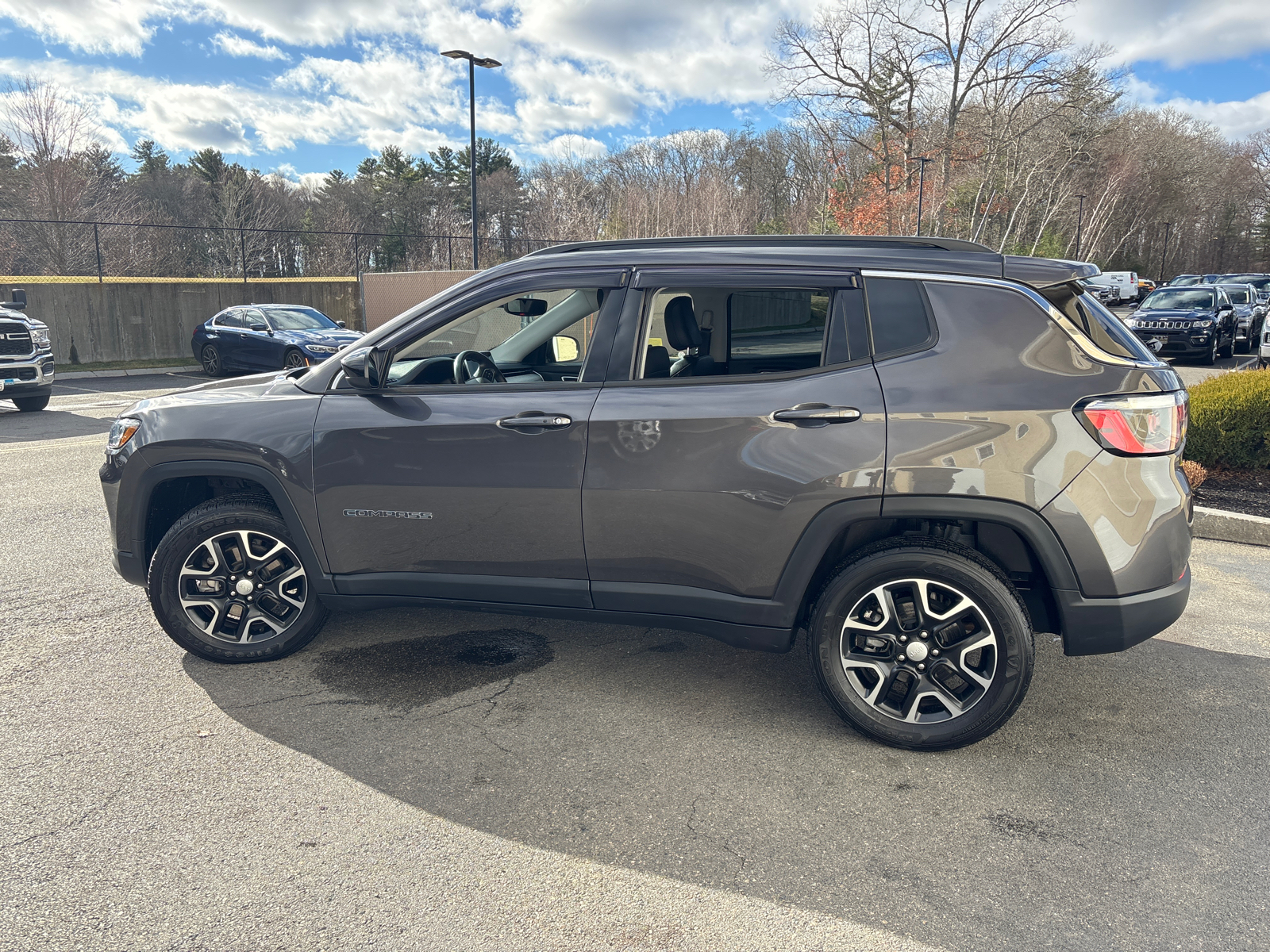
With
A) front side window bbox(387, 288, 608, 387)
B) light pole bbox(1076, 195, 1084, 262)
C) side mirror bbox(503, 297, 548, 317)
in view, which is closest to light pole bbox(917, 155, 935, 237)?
light pole bbox(1076, 195, 1084, 262)

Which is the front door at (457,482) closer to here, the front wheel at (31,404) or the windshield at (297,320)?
the front wheel at (31,404)

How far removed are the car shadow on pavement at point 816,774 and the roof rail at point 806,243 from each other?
1883 millimetres

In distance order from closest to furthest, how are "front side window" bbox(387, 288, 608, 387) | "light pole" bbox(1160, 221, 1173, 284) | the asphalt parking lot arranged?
the asphalt parking lot, "front side window" bbox(387, 288, 608, 387), "light pole" bbox(1160, 221, 1173, 284)

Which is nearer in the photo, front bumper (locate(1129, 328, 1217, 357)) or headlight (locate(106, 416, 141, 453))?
headlight (locate(106, 416, 141, 453))

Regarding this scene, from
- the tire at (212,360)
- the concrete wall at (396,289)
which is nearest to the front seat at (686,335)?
the concrete wall at (396,289)

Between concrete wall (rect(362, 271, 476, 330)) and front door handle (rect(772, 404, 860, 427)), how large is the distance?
14709 millimetres

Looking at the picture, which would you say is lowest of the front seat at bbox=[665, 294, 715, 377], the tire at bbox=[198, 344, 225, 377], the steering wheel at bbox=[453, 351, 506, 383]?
the tire at bbox=[198, 344, 225, 377]

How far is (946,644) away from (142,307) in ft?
80.2

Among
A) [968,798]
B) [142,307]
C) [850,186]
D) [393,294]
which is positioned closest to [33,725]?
[968,798]

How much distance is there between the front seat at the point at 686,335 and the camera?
3.54m

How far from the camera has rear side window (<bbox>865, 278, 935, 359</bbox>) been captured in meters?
3.10

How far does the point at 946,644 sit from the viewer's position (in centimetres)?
316

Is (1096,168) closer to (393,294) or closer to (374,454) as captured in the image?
(393,294)

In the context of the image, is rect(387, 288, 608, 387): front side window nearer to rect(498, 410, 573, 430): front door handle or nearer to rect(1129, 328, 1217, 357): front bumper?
rect(498, 410, 573, 430): front door handle
